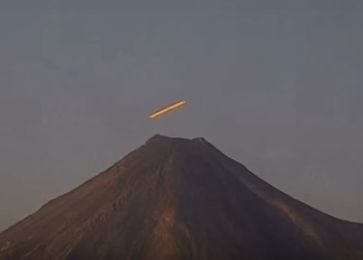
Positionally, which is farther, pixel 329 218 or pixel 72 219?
pixel 329 218

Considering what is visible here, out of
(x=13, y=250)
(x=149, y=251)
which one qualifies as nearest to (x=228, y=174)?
(x=149, y=251)

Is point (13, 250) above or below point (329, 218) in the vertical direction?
above

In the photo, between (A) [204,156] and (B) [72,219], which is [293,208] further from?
(B) [72,219]

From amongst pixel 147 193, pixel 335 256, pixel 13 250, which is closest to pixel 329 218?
pixel 335 256

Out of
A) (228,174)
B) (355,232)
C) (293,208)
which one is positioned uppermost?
(228,174)

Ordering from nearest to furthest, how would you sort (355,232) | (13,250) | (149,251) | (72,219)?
(149,251), (13,250), (72,219), (355,232)

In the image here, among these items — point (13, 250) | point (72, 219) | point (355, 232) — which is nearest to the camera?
point (13, 250)

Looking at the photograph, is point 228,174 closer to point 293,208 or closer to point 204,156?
point 204,156
